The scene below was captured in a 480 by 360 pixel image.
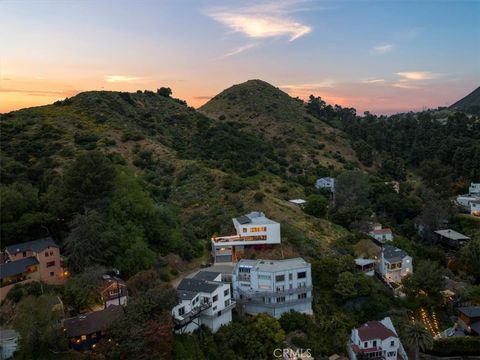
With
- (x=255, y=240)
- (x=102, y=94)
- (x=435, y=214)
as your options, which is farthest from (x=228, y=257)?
(x=102, y=94)

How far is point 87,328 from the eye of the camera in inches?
996

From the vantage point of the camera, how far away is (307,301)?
35844 mm

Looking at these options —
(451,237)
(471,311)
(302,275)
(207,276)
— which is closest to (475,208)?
(451,237)

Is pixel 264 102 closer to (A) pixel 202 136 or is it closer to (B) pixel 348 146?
(B) pixel 348 146

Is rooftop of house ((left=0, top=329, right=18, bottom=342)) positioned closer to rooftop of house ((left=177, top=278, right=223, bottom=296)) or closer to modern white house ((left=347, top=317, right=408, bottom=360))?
rooftop of house ((left=177, top=278, right=223, bottom=296))

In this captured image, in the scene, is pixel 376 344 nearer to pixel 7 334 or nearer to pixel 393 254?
pixel 393 254

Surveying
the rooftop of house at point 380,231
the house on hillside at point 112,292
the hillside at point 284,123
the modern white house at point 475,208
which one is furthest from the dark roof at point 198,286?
the hillside at point 284,123

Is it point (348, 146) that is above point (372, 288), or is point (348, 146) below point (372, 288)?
above

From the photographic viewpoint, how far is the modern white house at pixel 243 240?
41438 mm

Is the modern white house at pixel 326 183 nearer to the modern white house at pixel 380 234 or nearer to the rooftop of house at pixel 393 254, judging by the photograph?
the modern white house at pixel 380 234

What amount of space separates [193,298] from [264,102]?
4072 inches

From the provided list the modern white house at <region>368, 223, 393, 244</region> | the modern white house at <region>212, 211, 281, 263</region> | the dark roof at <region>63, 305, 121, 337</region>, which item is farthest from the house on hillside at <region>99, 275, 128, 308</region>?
the modern white house at <region>368, 223, 393, 244</region>

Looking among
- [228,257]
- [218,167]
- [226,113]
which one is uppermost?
[226,113]

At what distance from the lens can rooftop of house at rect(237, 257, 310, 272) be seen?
116 feet
